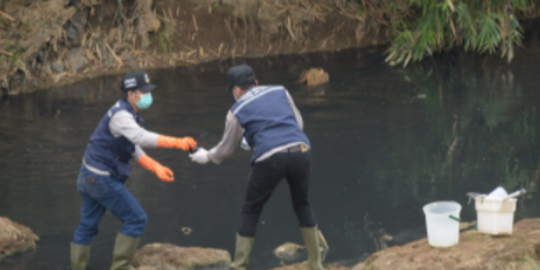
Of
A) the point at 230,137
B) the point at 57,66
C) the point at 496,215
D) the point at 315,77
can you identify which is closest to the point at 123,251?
the point at 230,137

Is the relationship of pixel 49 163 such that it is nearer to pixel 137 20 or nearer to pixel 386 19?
pixel 137 20

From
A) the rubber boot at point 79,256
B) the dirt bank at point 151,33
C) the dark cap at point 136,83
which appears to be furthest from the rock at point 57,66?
the dark cap at point 136,83

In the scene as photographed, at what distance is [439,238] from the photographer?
530cm

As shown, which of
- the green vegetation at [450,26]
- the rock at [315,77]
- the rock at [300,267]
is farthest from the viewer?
the green vegetation at [450,26]

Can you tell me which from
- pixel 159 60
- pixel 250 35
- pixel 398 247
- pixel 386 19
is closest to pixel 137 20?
pixel 159 60

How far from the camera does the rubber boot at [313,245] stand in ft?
17.1

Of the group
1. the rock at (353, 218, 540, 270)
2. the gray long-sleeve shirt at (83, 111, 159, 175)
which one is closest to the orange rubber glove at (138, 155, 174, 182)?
the gray long-sleeve shirt at (83, 111, 159, 175)

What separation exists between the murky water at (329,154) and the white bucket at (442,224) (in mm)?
737

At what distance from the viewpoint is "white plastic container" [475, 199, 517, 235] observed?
518cm

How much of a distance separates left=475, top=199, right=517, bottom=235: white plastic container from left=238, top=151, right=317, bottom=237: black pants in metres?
1.28

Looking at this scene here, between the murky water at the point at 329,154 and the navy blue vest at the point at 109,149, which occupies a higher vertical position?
the navy blue vest at the point at 109,149

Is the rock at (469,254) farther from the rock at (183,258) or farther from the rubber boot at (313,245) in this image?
the rock at (183,258)

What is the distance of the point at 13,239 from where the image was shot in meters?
6.02

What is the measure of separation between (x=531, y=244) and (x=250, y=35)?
38.1 ft
